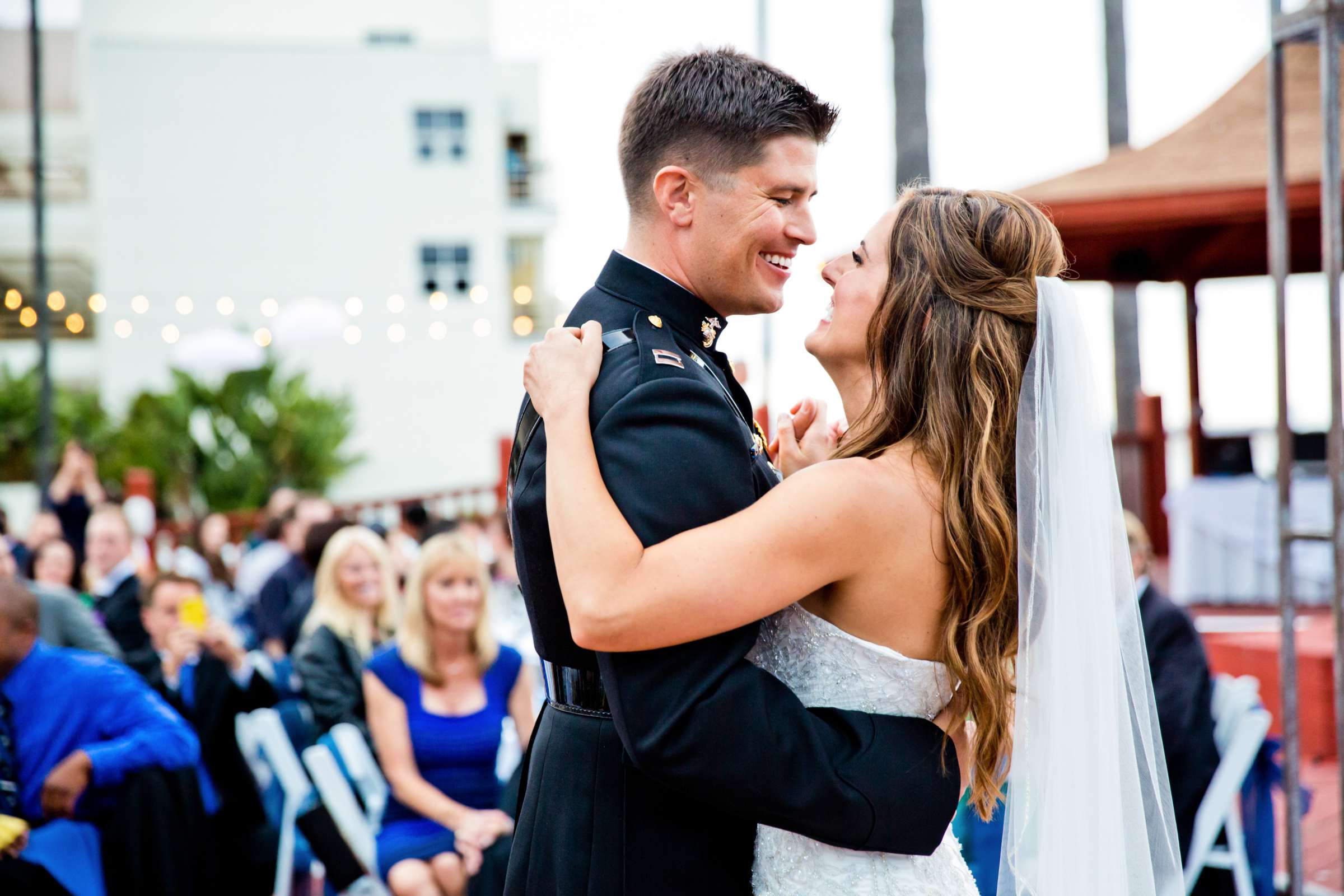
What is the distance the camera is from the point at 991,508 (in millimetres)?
1995

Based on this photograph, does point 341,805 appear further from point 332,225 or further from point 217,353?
point 332,225

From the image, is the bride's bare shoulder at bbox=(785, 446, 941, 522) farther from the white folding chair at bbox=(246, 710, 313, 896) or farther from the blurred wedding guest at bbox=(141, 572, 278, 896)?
the blurred wedding guest at bbox=(141, 572, 278, 896)

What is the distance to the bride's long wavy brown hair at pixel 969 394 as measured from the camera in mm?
1986

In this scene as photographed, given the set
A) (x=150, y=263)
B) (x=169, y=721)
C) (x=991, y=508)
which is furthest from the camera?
(x=150, y=263)

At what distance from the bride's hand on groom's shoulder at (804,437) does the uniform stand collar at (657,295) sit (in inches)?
16.9

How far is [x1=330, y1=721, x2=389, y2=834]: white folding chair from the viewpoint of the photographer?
16.6 feet

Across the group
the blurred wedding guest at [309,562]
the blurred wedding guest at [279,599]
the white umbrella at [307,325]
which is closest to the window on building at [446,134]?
the white umbrella at [307,325]

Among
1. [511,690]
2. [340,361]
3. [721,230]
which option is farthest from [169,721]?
[340,361]

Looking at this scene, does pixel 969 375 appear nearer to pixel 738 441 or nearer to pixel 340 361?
pixel 738 441

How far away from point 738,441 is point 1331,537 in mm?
2357

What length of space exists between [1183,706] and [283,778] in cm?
325

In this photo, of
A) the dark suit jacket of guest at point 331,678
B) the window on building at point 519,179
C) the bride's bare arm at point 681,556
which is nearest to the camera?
the bride's bare arm at point 681,556

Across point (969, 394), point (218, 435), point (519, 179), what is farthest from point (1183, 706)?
point (519, 179)

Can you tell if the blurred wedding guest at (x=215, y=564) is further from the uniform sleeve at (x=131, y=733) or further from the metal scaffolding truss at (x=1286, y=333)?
the metal scaffolding truss at (x=1286, y=333)
